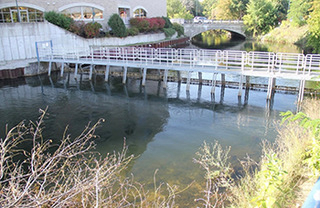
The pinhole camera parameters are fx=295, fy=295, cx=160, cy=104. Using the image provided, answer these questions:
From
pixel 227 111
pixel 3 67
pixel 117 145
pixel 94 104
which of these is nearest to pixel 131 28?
pixel 3 67

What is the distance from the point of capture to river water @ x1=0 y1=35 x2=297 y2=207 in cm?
1007

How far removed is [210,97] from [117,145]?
8.15 meters

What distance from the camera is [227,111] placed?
15.2 m

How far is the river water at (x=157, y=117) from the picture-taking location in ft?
33.0

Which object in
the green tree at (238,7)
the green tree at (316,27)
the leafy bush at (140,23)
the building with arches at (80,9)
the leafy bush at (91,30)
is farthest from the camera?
the green tree at (238,7)

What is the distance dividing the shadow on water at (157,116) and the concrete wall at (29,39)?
14.0 feet

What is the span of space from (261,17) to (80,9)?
36.1 m

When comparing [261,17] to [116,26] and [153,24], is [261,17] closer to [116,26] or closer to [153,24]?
[153,24]

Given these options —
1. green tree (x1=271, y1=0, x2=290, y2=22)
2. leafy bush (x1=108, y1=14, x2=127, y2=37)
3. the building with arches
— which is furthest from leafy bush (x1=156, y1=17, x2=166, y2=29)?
green tree (x1=271, y1=0, x2=290, y2=22)

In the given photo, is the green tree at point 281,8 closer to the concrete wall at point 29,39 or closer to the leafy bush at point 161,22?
the leafy bush at point 161,22

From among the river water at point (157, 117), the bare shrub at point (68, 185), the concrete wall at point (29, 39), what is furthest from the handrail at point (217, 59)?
the bare shrub at point (68, 185)

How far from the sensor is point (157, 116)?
1470 centimetres

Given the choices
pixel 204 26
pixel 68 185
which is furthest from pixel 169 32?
pixel 68 185

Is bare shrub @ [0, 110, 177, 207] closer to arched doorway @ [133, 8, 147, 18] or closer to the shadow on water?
the shadow on water
